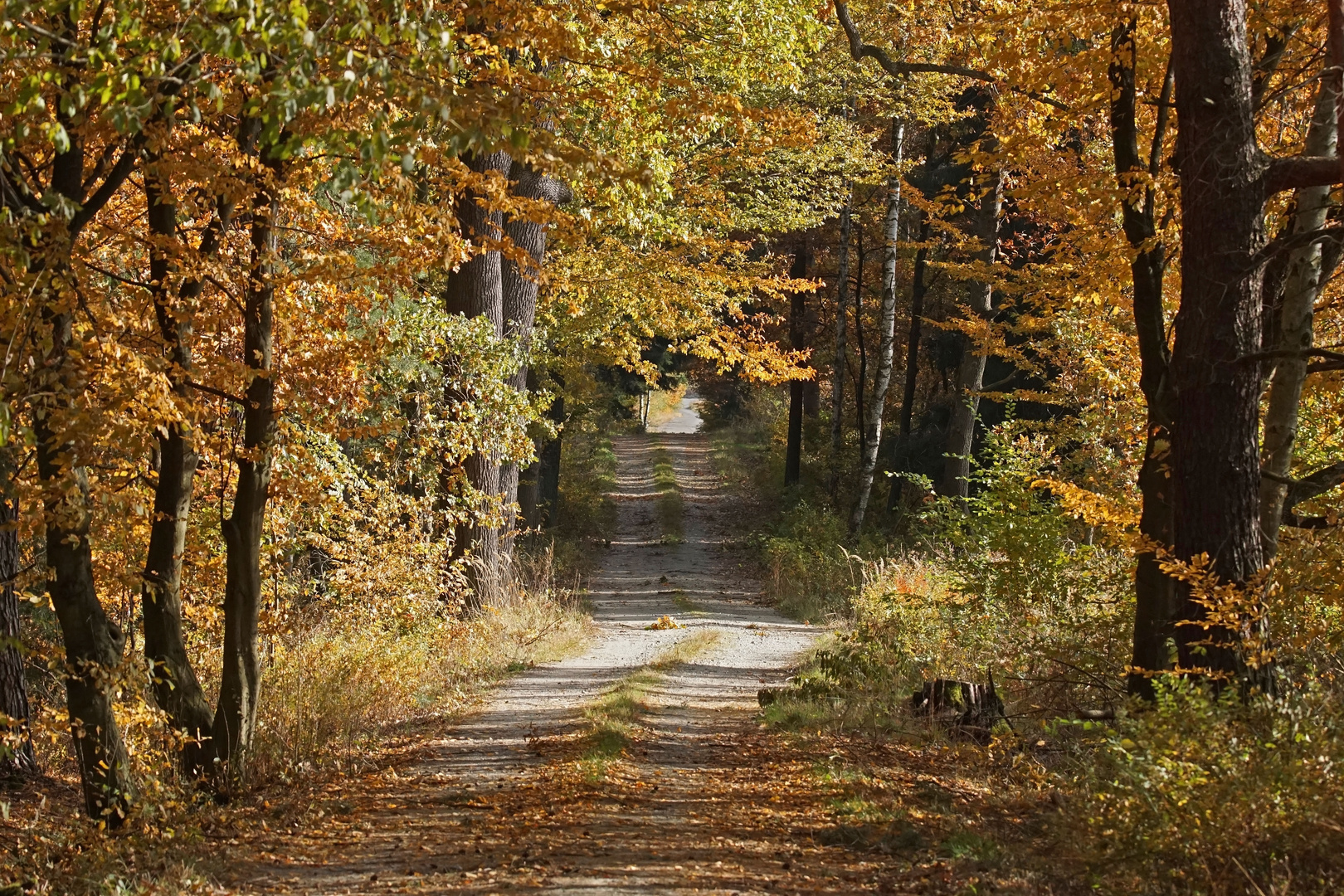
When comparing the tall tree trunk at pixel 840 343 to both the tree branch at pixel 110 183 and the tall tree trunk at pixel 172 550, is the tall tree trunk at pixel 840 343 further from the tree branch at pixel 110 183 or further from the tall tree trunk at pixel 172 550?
the tree branch at pixel 110 183

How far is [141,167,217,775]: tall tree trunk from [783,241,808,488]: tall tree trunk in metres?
20.9

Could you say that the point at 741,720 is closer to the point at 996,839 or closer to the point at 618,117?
the point at 996,839

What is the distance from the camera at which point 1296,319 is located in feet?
24.1

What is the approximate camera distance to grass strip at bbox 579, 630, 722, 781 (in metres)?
7.87

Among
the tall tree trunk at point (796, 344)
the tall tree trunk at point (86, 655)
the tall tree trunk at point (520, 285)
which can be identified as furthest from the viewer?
the tall tree trunk at point (796, 344)

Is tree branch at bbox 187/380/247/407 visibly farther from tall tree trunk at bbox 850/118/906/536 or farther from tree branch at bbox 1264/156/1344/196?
tall tree trunk at bbox 850/118/906/536

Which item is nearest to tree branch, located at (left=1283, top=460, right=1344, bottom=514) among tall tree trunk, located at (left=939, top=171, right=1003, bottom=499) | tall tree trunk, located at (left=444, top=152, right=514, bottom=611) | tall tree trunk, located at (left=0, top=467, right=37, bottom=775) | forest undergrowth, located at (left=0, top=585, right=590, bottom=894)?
forest undergrowth, located at (left=0, top=585, right=590, bottom=894)

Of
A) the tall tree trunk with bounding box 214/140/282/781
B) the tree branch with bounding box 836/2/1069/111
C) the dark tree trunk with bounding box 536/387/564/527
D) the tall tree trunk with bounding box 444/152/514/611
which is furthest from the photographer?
the dark tree trunk with bounding box 536/387/564/527

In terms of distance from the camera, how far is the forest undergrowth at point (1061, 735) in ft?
15.2

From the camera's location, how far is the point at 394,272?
7.37 m

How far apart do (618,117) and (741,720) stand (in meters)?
5.29

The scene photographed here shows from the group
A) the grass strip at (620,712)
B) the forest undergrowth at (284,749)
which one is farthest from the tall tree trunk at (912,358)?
the forest undergrowth at (284,749)

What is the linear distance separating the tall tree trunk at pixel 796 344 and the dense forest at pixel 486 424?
13113 millimetres

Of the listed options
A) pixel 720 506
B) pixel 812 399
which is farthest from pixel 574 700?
pixel 812 399
